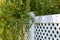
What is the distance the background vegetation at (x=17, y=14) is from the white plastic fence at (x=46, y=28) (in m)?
0.19

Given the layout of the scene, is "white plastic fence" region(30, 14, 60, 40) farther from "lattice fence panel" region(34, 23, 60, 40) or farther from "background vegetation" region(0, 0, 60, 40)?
"background vegetation" region(0, 0, 60, 40)

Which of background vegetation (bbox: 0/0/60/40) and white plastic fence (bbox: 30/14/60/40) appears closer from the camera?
white plastic fence (bbox: 30/14/60/40)

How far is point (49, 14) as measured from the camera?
4.78m

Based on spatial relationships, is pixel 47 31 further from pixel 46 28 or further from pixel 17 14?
pixel 17 14

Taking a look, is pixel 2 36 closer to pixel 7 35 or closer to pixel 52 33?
pixel 7 35

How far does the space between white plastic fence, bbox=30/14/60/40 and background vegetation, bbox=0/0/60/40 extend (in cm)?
19

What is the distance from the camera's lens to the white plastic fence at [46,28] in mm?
4289

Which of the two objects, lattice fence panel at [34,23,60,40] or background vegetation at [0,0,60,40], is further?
background vegetation at [0,0,60,40]

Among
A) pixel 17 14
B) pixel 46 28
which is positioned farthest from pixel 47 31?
pixel 17 14

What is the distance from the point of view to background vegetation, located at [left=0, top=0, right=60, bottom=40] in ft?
15.5

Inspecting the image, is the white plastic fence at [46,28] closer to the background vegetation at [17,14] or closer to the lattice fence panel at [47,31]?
the lattice fence panel at [47,31]

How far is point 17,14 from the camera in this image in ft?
16.0

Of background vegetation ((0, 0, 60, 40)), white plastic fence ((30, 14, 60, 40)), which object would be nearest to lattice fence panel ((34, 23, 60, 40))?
white plastic fence ((30, 14, 60, 40))

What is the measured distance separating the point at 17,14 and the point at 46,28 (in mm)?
813
